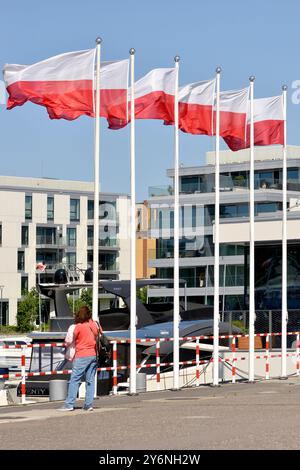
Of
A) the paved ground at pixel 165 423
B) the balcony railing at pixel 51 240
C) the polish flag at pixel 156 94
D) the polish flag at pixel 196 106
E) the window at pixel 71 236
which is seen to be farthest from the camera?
the window at pixel 71 236

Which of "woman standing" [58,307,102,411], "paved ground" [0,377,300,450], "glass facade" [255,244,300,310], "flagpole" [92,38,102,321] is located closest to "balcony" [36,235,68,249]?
"glass facade" [255,244,300,310]

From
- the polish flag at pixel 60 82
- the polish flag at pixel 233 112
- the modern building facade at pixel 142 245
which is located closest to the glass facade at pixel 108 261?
the modern building facade at pixel 142 245

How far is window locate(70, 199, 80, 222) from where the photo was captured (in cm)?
13225

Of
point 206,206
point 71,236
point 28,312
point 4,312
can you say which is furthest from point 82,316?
point 71,236

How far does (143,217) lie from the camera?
146 metres

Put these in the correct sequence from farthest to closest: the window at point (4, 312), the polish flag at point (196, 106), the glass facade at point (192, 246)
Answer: the window at point (4, 312) < the glass facade at point (192, 246) < the polish flag at point (196, 106)

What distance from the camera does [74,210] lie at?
434 feet

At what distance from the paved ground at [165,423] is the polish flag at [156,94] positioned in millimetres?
6746

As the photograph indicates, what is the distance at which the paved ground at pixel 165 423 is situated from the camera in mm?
15031

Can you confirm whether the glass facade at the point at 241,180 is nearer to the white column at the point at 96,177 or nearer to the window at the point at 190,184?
the window at the point at 190,184
